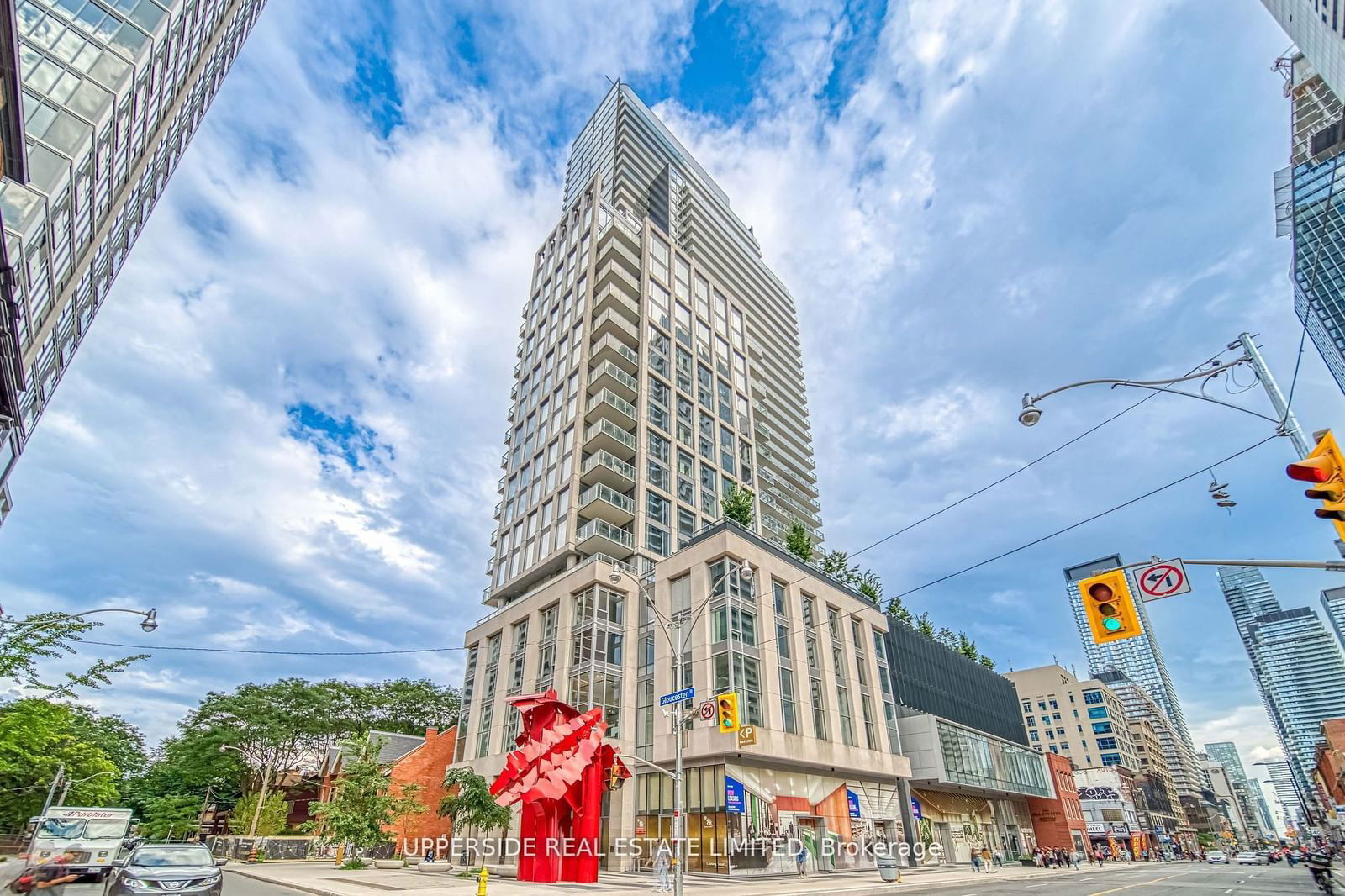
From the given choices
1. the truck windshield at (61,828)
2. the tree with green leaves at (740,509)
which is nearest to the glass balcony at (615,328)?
the tree with green leaves at (740,509)

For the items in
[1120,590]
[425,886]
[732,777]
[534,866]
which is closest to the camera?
[1120,590]

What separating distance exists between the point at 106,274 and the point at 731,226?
7652 cm

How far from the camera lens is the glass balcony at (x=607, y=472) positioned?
145ft

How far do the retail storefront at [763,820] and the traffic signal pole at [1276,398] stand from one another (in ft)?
82.9

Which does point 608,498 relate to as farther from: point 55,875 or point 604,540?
point 55,875

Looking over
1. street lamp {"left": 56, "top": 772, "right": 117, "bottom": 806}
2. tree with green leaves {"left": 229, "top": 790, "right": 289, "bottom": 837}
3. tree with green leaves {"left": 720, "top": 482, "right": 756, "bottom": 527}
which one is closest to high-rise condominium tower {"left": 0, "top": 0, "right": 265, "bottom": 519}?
street lamp {"left": 56, "top": 772, "right": 117, "bottom": 806}

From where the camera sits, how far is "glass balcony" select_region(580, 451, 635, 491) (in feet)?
145

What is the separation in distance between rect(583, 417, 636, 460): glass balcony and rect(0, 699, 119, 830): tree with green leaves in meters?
30.9

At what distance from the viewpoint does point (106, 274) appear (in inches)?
1280

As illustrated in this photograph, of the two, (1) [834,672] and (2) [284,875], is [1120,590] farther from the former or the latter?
(2) [284,875]

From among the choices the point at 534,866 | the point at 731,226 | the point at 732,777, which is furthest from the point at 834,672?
the point at 731,226

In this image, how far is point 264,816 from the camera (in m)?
50.5

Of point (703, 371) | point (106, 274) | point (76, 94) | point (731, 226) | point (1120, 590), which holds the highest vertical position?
point (731, 226)

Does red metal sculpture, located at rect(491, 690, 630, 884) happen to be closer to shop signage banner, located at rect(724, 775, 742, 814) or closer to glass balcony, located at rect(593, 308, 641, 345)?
shop signage banner, located at rect(724, 775, 742, 814)
